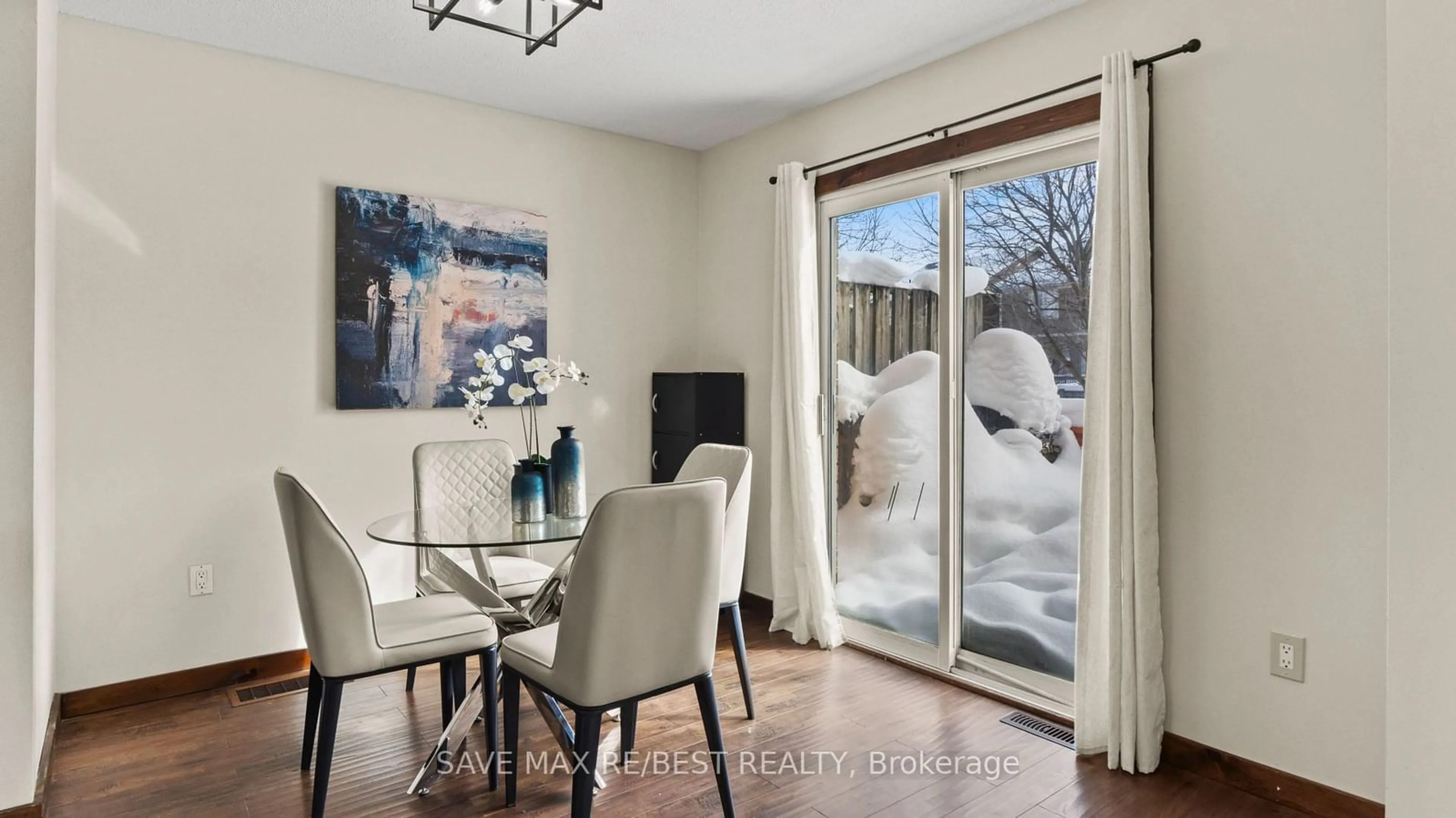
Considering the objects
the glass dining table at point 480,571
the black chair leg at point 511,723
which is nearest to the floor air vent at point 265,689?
the glass dining table at point 480,571

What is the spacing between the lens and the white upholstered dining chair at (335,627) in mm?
2104

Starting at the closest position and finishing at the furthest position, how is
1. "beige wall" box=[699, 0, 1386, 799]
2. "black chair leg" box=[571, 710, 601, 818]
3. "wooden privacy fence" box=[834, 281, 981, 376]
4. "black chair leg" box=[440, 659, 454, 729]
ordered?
"black chair leg" box=[571, 710, 601, 818] → "beige wall" box=[699, 0, 1386, 799] → "black chair leg" box=[440, 659, 454, 729] → "wooden privacy fence" box=[834, 281, 981, 376]

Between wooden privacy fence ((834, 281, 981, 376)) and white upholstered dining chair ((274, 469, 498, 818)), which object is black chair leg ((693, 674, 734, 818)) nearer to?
white upholstered dining chair ((274, 469, 498, 818))

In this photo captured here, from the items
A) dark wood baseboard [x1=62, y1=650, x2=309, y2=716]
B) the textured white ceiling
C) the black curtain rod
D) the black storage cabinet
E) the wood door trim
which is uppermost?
the textured white ceiling

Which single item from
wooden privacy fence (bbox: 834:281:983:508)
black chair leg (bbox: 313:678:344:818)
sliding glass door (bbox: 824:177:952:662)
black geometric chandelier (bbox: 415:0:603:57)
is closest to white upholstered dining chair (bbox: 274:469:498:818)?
black chair leg (bbox: 313:678:344:818)

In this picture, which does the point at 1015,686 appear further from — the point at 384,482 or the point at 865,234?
the point at 384,482

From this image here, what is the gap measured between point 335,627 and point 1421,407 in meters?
2.67

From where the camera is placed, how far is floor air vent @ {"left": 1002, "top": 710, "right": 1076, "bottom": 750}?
274 cm

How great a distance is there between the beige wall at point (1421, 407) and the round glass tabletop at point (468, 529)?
1.93 meters

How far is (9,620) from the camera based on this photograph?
2.07 m

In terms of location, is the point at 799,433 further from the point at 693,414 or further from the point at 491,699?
the point at 491,699

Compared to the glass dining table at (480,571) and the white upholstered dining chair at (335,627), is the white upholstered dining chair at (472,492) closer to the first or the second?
the glass dining table at (480,571)

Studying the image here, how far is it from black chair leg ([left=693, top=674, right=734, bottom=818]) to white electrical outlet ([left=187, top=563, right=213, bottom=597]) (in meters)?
2.18

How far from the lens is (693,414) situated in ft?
13.5
